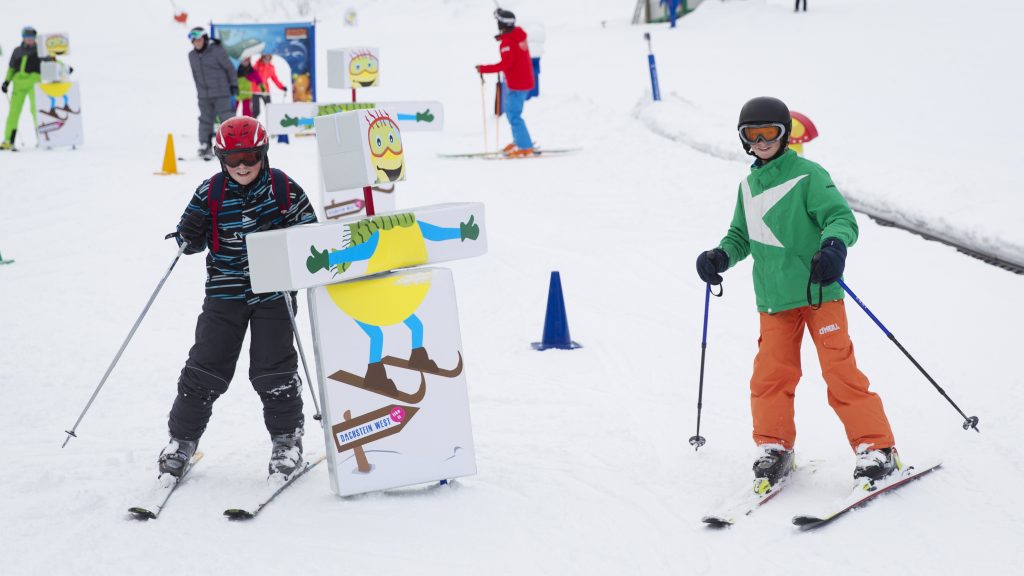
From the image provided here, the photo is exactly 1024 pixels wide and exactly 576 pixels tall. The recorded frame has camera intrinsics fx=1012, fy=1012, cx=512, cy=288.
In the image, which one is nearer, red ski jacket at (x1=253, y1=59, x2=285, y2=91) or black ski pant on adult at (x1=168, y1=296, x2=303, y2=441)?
black ski pant on adult at (x1=168, y1=296, x2=303, y2=441)

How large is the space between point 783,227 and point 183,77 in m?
21.8

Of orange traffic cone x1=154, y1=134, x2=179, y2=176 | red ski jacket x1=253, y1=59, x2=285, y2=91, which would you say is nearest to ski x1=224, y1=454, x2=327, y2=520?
orange traffic cone x1=154, y1=134, x2=179, y2=176

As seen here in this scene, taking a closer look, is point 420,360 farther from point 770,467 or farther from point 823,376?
point 823,376

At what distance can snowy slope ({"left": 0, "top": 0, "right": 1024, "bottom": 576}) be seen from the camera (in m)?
3.75

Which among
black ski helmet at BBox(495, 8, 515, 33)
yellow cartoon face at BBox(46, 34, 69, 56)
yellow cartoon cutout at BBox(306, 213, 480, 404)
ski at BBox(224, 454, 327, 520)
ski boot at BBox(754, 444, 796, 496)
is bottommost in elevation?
ski at BBox(224, 454, 327, 520)

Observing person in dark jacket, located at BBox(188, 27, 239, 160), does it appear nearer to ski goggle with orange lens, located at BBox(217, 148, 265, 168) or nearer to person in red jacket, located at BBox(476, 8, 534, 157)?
person in red jacket, located at BBox(476, 8, 534, 157)

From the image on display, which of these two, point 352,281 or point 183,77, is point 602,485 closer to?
point 352,281

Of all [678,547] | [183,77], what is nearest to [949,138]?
[678,547]

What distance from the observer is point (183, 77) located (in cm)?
2350

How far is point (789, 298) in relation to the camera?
4.09m

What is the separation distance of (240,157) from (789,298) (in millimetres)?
2337

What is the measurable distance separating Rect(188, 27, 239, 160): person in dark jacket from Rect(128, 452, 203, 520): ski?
32.6ft

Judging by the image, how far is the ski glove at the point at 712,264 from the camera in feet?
14.0

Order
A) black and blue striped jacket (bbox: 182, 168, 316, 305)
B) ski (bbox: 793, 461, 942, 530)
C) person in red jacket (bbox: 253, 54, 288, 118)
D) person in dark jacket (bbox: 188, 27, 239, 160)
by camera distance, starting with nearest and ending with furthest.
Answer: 1. ski (bbox: 793, 461, 942, 530)
2. black and blue striped jacket (bbox: 182, 168, 316, 305)
3. person in dark jacket (bbox: 188, 27, 239, 160)
4. person in red jacket (bbox: 253, 54, 288, 118)
